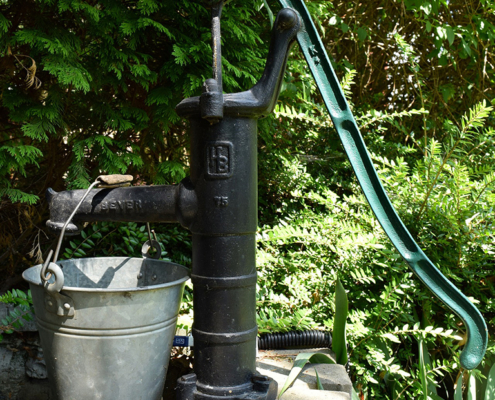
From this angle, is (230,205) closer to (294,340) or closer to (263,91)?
(263,91)

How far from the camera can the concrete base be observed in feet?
4.85

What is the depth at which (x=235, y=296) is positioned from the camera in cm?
125

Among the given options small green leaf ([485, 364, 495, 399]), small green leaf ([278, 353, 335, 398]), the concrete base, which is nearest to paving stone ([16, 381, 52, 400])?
the concrete base

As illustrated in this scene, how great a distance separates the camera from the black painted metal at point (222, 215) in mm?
1203

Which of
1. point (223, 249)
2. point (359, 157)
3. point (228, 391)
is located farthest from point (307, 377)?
point (359, 157)

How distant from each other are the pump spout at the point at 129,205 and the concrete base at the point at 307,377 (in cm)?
67

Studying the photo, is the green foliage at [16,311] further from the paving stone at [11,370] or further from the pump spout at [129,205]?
the pump spout at [129,205]

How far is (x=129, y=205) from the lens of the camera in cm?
131

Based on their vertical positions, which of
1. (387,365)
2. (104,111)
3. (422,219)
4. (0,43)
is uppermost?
(0,43)

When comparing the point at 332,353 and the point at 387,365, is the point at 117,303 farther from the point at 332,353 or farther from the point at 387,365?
the point at 387,365

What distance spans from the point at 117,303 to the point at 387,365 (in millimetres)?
1125

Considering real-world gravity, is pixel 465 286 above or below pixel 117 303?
below

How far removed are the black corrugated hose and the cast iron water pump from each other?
1.54ft

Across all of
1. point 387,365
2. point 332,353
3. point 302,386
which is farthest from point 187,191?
point 387,365
